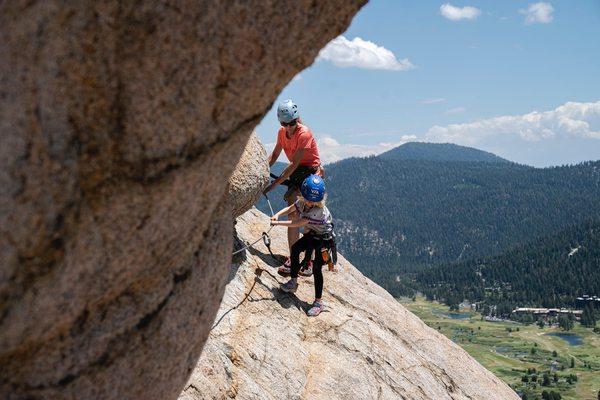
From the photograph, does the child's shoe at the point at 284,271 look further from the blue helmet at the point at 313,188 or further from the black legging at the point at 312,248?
the blue helmet at the point at 313,188

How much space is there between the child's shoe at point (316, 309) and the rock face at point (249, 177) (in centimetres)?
316

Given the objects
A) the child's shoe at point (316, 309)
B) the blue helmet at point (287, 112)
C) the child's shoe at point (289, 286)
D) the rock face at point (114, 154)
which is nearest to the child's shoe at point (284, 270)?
the child's shoe at point (289, 286)

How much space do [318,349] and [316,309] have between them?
3.83 ft

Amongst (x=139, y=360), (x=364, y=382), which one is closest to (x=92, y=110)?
(x=139, y=360)

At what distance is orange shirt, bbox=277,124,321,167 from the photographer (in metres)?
13.9

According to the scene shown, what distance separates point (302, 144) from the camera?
1390 cm

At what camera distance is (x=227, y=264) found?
744cm

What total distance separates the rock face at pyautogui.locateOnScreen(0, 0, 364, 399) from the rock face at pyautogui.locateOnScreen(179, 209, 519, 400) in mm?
5049

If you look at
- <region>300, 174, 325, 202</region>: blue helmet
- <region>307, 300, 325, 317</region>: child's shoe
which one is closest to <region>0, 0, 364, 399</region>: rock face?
<region>300, 174, 325, 202</region>: blue helmet

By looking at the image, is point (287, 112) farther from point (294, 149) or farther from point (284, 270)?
point (284, 270)

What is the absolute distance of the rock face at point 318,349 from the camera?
1212cm

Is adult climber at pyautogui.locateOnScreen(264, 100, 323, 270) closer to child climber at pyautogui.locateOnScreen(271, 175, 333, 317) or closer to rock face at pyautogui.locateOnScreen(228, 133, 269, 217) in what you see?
rock face at pyautogui.locateOnScreen(228, 133, 269, 217)

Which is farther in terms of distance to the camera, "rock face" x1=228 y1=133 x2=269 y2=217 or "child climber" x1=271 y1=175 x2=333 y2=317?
"rock face" x1=228 y1=133 x2=269 y2=217

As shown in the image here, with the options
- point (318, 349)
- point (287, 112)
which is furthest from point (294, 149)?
point (318, 349)
